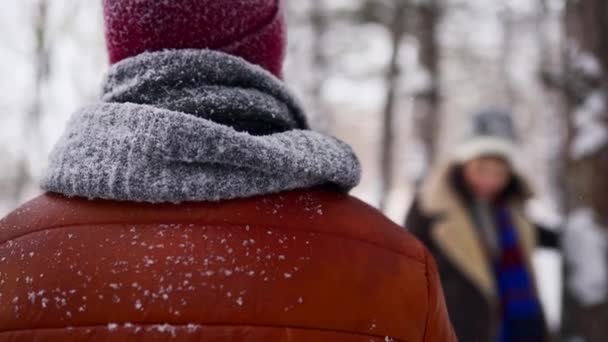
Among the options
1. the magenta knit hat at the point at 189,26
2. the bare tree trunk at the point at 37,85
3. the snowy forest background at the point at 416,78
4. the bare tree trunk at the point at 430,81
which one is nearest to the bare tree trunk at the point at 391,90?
the snowy forest background at the point at 416,78

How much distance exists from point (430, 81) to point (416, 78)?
0.23 m

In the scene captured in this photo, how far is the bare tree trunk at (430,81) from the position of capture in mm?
8930

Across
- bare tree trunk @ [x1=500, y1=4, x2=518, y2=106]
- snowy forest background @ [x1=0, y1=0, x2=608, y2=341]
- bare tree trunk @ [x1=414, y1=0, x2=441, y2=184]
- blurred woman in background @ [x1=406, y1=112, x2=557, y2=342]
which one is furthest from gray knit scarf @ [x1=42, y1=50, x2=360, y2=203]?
bare tree trunk @ [x1=500, y1=4, x2=518, y2=106]

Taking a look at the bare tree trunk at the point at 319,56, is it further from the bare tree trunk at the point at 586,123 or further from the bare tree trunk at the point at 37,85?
the bare tree trunk at the point at 586,123

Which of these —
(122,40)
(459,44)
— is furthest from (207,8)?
(459,44)

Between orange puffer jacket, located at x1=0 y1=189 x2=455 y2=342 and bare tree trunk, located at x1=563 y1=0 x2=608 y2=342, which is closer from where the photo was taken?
orange puffer jacket, located at x1=0 y1=189 x2=455 y2=342

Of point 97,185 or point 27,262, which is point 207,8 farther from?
point 27,262

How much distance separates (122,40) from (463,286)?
8.99ft

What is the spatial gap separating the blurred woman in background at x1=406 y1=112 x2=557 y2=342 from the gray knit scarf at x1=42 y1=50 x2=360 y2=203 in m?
2.47

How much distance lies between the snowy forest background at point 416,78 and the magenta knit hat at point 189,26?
46 centimetres

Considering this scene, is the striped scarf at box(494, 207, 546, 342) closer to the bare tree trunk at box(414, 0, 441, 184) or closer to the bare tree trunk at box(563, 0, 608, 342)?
the bare tree trunk at box(563, 0, 608, 342)

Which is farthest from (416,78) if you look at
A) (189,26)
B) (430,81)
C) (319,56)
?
(189,26)

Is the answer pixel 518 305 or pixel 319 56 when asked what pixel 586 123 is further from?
pixel 319 56

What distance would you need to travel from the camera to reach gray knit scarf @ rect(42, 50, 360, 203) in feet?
2.92
